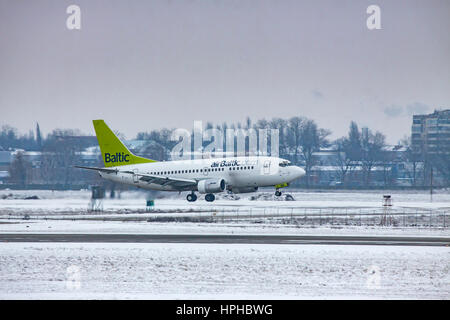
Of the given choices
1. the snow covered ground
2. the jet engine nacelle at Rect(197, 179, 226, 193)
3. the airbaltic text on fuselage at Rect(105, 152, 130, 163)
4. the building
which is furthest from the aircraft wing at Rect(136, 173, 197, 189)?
the building

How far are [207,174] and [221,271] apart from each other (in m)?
42.5

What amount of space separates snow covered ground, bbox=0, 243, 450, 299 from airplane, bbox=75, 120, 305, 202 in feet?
117

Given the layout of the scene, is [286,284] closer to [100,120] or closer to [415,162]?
[100,120]

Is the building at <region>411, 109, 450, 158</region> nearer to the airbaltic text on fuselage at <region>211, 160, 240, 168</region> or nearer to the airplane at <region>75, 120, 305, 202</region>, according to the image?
the airplane at <region>75, 120, 305, 202</region>

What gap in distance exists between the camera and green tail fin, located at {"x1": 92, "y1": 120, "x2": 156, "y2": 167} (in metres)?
69.3

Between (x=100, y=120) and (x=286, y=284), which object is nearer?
(x=286, y=284)

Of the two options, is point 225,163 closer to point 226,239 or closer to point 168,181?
point 168,181

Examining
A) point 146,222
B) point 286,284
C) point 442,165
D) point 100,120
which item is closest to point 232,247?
point 286,284

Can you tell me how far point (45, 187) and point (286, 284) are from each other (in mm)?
84003

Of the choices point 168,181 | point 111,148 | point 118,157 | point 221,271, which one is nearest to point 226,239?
point 221,271

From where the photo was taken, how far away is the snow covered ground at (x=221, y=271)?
63.0 ft

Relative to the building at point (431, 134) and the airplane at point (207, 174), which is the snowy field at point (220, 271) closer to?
the airplane at point (207, 174)

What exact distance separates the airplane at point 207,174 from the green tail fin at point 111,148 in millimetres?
96
